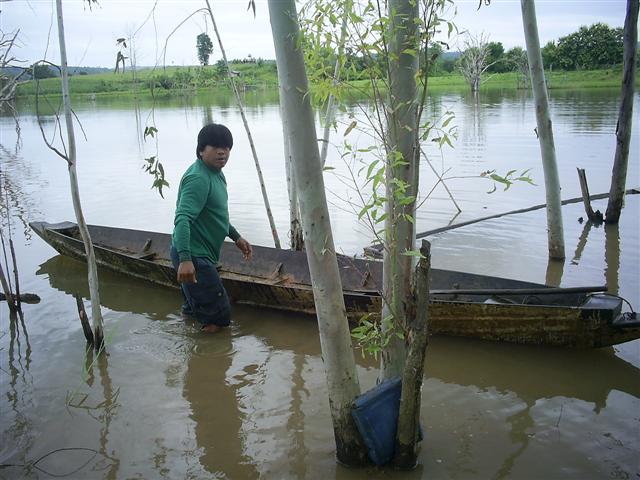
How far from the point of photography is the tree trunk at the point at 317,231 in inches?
102

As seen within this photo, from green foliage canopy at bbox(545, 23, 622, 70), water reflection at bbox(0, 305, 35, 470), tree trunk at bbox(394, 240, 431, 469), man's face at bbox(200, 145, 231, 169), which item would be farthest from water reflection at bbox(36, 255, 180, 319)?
green foliage canopy at bbox(545, 23, 622, 70)

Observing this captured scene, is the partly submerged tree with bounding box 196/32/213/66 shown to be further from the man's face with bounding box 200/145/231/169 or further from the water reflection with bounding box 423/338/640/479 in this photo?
the water reflection with bounding box 423/338/640/479

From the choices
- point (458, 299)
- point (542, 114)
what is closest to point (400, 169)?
point (458, 299)

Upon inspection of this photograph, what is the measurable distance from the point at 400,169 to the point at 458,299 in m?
2.66

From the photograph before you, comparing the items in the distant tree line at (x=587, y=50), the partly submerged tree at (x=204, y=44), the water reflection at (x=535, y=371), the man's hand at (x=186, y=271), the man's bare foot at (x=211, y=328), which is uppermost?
the distant tree line at (x=587, y=50)

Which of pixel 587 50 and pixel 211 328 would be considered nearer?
pixel 211 328

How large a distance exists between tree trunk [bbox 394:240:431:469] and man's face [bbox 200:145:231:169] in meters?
2.61

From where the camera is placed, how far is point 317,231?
2791 millimetres

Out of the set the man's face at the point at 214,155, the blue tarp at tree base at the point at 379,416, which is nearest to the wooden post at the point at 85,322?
the man's face at the point at 214,155

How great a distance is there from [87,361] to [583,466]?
4046 millimetres

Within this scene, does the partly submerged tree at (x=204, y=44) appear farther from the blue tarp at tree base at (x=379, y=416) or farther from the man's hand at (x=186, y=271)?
the blue tarp at tree base at (x=379, y=416)

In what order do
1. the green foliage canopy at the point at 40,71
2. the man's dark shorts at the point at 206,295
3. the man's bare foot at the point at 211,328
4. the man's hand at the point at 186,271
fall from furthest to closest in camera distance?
the man's bare foot at the point at 211,328, the man's dark shorts at the point at 206,295, the man's hand at the point at 186,271, the green foliage canopy at the point at 40,71

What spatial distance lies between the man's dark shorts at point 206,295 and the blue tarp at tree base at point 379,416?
2546 millimetres

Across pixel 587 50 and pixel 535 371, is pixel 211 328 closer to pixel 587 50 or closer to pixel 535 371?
pixel 535 371
